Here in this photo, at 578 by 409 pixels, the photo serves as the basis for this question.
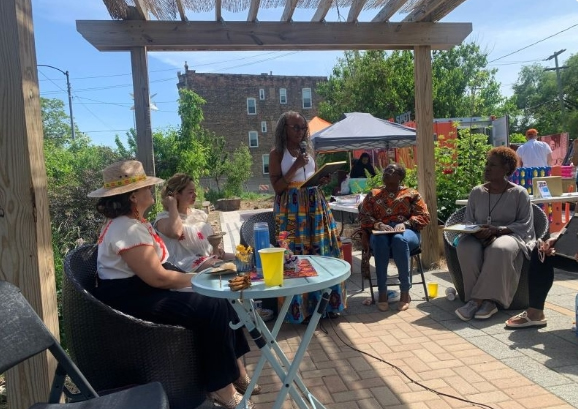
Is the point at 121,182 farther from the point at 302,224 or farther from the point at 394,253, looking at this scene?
the point at 394,253

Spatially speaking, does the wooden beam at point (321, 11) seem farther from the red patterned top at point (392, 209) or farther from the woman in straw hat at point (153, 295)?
the woman in straw hat at point (153, 295)

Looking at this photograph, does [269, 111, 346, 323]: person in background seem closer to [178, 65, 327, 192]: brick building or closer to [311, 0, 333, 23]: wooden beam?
[311, 0, 333, 23]: wooden beam

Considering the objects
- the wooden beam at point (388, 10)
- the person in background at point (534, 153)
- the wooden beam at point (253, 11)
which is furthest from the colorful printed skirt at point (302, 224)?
the person in background at point (534, 153)

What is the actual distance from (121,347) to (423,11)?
4336 mm

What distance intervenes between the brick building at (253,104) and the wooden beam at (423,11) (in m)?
31.6

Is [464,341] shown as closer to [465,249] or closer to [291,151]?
[465,249]

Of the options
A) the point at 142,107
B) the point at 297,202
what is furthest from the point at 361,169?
the point at 297,202

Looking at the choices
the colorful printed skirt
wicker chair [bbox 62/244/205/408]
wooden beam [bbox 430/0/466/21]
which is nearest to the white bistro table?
wicker chair [bbox 62/244/205/408]

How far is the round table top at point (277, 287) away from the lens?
1.85m

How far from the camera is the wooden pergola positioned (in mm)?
2045

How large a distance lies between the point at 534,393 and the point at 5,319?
255cm

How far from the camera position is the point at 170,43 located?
445cm

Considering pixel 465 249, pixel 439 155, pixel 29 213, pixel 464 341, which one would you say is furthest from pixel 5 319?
pixel 439 155

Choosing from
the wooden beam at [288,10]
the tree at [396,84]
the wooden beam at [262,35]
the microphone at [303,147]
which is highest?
the tree at [396,84]
